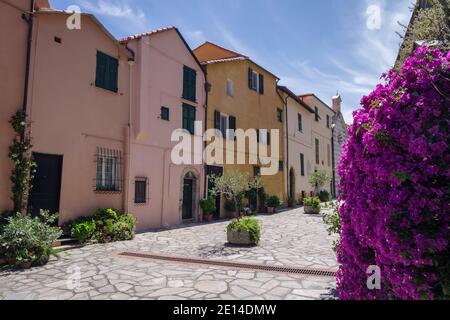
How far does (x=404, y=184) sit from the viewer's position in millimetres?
3061

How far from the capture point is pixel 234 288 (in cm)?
570

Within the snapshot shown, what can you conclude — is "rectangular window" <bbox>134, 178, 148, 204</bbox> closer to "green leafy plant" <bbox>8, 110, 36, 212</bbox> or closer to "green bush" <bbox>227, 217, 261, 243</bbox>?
"green leafy plant" <bbox>8, 110, 36, 212</bbox>

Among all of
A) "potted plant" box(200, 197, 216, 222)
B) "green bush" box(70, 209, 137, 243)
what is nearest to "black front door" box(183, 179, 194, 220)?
"potted plant" box(200, 197, 216, 222)

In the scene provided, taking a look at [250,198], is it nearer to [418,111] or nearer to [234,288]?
[234,288]

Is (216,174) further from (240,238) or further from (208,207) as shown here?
(240,238)

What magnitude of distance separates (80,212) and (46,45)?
17.9 feet

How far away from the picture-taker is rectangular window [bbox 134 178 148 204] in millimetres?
13102

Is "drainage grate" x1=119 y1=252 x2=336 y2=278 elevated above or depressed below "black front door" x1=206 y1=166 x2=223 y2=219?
below

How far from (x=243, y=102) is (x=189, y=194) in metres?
7.38

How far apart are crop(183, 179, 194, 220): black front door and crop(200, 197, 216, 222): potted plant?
0.60 m

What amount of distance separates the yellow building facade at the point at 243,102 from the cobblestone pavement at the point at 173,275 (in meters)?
7.93

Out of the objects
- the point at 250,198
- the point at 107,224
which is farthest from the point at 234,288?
the point at 250,198

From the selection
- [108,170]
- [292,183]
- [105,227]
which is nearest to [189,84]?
[108,170]
